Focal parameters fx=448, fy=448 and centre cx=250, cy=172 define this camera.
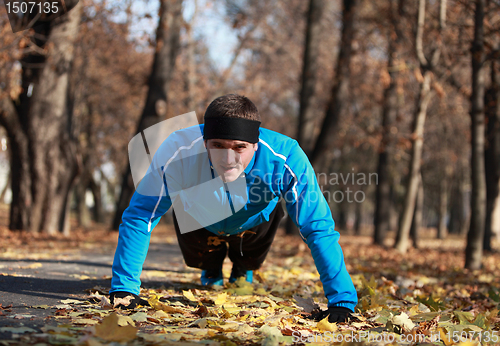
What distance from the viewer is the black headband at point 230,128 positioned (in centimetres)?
301

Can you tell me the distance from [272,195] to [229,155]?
0.50 metres

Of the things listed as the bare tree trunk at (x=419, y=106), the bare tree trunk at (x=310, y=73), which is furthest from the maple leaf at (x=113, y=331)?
the bare tree trunk at (x=310, y=73)

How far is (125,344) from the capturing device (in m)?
2.22

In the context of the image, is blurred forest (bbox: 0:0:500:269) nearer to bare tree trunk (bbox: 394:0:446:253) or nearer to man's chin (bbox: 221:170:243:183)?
bare tree trunk (bbox: 394:0:446:253)

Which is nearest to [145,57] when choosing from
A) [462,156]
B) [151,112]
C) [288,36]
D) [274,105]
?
[288,36]

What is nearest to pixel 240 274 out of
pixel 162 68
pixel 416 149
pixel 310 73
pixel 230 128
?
pixel 230 128

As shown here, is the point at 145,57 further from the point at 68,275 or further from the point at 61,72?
the point at 68,275

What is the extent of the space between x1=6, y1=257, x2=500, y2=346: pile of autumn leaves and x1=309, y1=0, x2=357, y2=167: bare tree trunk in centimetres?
819

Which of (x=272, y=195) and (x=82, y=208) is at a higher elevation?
(x=272, y=195)

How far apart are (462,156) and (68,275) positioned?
20972mm

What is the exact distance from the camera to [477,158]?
7129 mm

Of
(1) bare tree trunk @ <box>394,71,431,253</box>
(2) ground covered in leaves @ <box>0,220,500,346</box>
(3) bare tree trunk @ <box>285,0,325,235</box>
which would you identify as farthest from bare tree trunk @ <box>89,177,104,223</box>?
(2) ground covered in leaves @ <box>0,220,500,346</box>

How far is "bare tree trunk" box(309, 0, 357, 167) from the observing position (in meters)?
11.8

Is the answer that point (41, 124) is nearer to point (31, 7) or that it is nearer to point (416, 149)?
point (31, 7)
